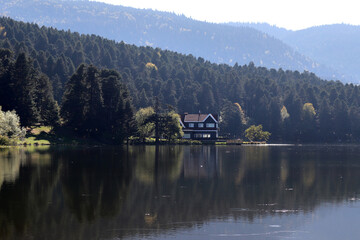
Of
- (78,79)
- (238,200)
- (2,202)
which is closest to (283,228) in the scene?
(238,200)

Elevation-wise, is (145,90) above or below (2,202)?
above

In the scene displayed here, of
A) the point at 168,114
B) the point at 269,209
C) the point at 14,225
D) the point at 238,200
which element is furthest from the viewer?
the point at 168,114

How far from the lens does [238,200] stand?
33.2 m

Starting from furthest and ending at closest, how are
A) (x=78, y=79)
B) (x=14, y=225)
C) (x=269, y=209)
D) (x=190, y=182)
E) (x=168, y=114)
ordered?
1. (x=168, y=114)
2. (x=78, y=79)
3. (x=190, y=182)
4. (x=269, y=209)
5. (x=14, y=225)

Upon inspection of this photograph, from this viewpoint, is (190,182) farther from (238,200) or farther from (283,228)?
(283,228)

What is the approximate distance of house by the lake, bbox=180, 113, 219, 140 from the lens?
512 ft

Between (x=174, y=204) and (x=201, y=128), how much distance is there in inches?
4952

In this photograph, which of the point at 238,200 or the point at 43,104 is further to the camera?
the point at 43,104

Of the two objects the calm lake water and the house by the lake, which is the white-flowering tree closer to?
the calm lake water

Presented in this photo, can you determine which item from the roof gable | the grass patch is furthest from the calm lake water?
the roof gable

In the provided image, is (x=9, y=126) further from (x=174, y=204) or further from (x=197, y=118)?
(x=197, y=118)

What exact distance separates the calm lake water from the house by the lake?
105 metres

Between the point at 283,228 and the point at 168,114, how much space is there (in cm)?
10484

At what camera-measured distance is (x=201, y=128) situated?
514 ft
